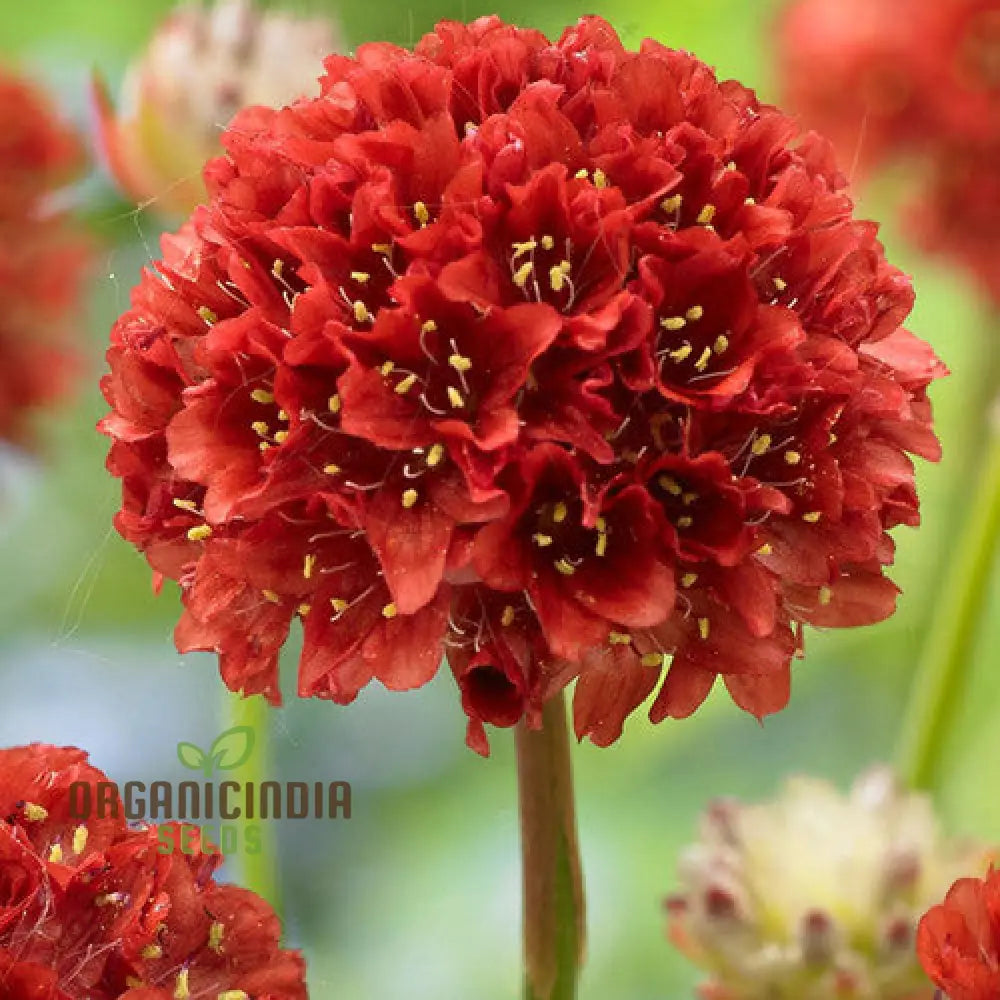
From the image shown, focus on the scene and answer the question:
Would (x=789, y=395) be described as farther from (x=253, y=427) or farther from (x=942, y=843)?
(x=942, y=843)

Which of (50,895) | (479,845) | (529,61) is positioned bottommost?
(50,895)

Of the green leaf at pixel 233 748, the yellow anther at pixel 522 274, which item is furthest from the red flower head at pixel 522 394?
the green leaf at pixel 233 748

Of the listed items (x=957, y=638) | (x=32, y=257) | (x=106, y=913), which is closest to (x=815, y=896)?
(x=957, y=638)

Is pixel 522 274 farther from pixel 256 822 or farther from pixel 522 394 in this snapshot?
pixel 256 822

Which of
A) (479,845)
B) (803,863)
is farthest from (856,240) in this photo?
(479,845)

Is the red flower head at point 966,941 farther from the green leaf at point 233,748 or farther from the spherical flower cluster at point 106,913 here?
the green leaf at point 233,748
